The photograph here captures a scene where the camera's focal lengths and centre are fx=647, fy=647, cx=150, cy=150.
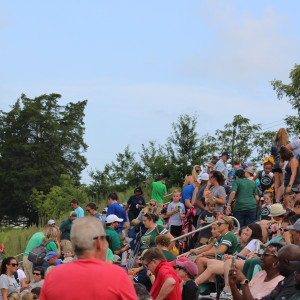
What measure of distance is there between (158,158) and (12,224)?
24.9 meters

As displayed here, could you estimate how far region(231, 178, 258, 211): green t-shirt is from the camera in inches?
535

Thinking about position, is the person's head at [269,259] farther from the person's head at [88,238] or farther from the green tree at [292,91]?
the green tree at [292,91]

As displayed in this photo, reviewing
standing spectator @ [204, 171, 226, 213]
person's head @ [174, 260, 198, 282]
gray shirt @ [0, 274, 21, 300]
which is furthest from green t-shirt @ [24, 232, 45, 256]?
person's head @ [174, 260, 198, 282]

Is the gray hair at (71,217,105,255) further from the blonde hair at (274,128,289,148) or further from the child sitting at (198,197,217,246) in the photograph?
the blonde hair at (274,128,289,148)

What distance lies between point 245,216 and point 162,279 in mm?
6769

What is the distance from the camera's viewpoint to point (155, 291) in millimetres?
7320

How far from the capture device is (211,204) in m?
12.8

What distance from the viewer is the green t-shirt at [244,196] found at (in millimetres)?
13578

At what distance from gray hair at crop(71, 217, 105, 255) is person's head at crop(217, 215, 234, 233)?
6.98 metres

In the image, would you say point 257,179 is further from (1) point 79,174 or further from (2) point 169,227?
(1) point 79,174

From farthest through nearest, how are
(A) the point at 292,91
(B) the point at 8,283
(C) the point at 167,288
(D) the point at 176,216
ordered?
(A) the point at 292,91, (D) the point at 176,216, (B) the point at 8,283, (C) the point at 167,288

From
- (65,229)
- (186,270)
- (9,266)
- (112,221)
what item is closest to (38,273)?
(9,266)

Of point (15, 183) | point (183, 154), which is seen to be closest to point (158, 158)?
point (183, 154)

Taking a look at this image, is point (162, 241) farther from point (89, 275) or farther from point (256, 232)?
point (89, 275)
